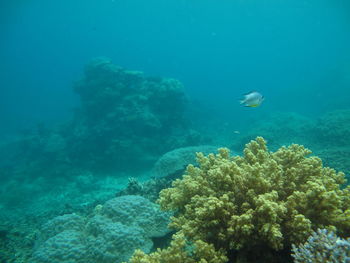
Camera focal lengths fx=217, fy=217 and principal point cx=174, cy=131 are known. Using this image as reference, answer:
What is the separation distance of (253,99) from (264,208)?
14.7 ft

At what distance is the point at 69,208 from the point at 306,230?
34.7 feet

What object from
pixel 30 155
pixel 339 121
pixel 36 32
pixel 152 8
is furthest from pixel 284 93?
pixel 36 32

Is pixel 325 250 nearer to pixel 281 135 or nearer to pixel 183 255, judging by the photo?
pixel 183 255

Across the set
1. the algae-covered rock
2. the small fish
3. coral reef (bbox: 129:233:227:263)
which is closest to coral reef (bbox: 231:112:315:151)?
the algae-covered rock

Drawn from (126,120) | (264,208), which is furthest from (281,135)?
(264,208)

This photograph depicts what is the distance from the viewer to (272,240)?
2.19 m

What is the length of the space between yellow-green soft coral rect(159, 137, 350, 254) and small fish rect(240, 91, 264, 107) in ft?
10.5

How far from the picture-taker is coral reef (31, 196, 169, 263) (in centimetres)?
430

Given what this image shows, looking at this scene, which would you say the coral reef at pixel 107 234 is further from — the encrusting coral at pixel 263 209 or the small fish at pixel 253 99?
the small fish at pixel 253 99

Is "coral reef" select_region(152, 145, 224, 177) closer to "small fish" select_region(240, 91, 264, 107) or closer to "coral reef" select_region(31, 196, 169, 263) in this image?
"coral reef" select_region(31, 196, 169, 263)

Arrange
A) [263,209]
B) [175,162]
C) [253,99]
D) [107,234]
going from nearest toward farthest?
[263,209] → [107,234] → [253,99] → [175,162]

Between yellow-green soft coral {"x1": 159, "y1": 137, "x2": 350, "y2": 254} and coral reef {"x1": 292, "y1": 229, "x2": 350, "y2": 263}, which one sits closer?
coral reef {"x1": 292, "y1": 229, "x2": 350, "y2": 263}

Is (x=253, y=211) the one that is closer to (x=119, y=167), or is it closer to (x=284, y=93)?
(x=119, y=167)

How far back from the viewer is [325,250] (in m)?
1.86
